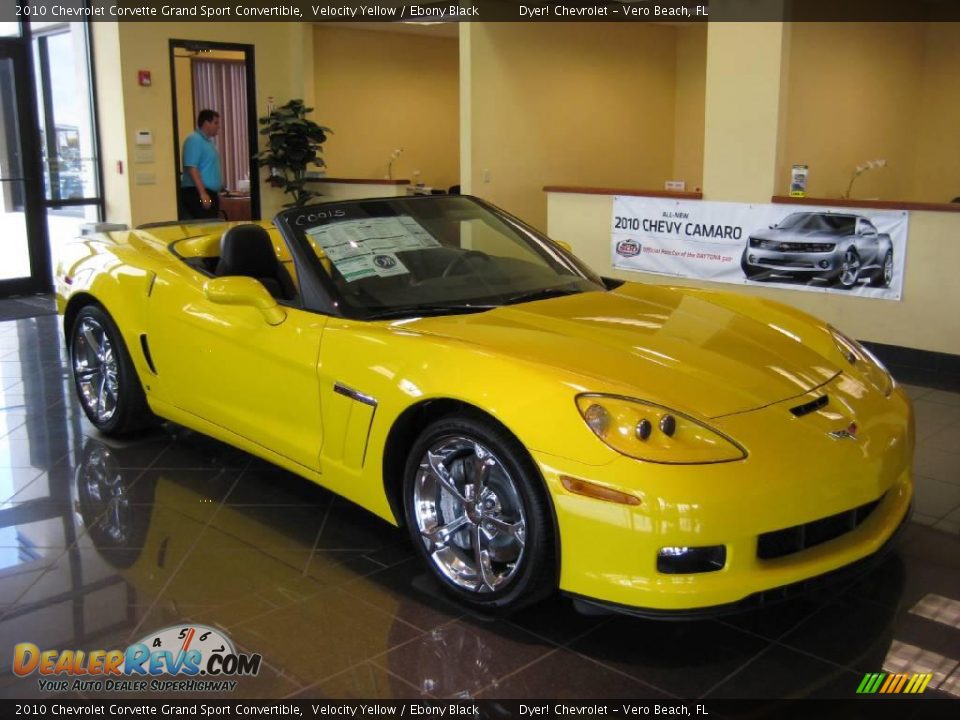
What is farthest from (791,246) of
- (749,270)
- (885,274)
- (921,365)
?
(921,365)

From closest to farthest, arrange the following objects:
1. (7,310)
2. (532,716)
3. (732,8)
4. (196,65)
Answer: (532,716), (732,8), (7,310), (196,65)

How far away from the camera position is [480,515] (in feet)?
9.39

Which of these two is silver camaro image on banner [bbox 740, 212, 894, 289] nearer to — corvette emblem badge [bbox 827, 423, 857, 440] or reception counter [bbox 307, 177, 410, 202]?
corvette emblem badge [bbox 827, 423, 857, 440]

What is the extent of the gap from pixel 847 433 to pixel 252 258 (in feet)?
8.20

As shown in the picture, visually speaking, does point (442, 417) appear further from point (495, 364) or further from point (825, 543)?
point (825, 543)

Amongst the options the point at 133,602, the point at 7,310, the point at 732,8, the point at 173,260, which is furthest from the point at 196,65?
the point at 133,602

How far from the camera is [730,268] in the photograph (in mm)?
7328

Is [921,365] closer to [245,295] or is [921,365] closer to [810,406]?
[810,406]

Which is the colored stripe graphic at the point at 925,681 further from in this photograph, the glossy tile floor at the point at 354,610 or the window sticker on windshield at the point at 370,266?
the window sticker on windshield at the point at 370,266

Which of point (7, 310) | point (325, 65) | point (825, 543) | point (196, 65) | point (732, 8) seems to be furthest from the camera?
point (196, 65)

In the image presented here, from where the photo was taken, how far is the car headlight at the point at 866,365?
320cm

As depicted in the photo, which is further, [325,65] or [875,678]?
[325,65]

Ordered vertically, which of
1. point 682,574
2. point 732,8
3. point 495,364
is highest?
point 732,8

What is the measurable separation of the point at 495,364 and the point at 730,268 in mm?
4931
